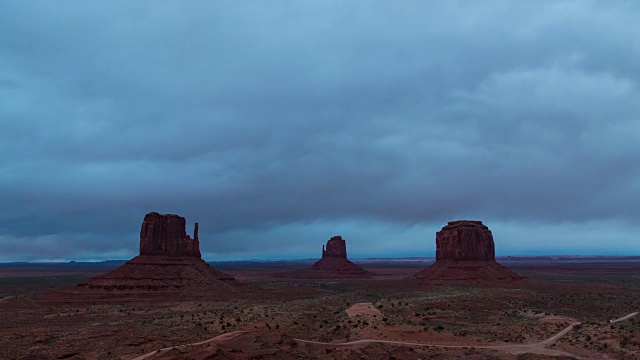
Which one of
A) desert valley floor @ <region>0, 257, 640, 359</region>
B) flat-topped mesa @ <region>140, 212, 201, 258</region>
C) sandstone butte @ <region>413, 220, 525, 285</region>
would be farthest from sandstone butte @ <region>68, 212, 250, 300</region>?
sandstone butte @ <region>413, 220, 525, 285</region>

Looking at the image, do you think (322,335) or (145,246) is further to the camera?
(145,246)

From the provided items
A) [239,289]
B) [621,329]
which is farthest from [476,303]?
[239,289]

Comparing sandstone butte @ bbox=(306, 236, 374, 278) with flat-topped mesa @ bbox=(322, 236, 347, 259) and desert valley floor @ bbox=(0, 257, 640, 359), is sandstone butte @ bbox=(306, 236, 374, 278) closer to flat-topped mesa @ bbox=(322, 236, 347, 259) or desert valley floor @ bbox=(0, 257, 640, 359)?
flat-topped mesa @ bbox=(322, 236, 347, 259)

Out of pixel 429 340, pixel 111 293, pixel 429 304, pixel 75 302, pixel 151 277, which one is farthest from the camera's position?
pixel 151 277

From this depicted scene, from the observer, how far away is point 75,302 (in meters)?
72.6

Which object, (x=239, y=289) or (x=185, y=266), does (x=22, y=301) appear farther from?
(x=239, y=289)

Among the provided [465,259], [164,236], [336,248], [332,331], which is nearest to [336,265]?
[336,248]

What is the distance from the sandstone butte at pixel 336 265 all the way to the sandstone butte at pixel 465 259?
58.5m

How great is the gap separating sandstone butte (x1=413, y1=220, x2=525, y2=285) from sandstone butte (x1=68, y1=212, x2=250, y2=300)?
4724 cm

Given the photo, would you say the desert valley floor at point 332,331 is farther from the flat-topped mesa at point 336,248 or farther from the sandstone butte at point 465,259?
the flat-topped mesa at point 336,248

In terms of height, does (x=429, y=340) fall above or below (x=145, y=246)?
below

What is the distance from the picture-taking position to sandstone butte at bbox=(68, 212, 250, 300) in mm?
80188

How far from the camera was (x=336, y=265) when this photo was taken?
594 ft

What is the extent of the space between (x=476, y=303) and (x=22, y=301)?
75.4 m
